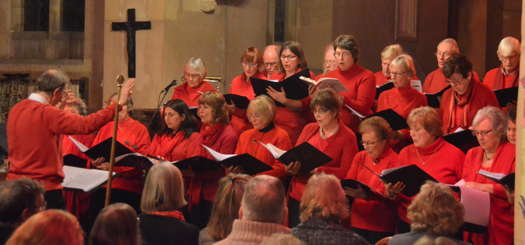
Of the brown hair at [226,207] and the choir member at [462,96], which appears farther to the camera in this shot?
the choir member at [462,96]

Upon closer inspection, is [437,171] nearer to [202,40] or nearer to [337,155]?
[337,155]

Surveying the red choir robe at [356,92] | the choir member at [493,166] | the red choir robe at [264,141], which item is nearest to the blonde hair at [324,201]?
the choir member at [493,166]

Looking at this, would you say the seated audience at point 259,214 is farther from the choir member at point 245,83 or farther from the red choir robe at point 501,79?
the red choir robe at point 501,79

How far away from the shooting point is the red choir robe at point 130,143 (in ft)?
24.8

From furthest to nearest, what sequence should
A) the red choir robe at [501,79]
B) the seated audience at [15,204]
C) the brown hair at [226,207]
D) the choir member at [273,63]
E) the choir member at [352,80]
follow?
1. the choir member at [273,63]
2. the red choir robe at [501,79]
3. the choir member at [352,80]
4. the brown hair at [226,207]
5. the seated audience at [15,204]

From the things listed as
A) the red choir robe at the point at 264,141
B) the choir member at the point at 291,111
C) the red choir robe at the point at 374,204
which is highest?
the choir member at the point at 291,111

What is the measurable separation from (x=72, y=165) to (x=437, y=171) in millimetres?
3195

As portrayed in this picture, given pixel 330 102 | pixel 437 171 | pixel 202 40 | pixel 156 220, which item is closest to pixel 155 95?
pixel 202 40

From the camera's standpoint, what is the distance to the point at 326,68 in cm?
802

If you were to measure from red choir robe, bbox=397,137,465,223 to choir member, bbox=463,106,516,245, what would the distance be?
11 cm

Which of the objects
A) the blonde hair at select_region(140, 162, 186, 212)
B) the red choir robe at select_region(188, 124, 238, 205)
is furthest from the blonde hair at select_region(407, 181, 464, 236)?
the red choir robe at select_region(188, 124, 238, 205)

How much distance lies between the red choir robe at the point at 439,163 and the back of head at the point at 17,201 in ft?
8.14

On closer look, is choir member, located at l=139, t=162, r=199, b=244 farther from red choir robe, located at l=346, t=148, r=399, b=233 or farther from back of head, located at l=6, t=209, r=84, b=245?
red choir robe, located at l=346, t=148, r=399, b=233

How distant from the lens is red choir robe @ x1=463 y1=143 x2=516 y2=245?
221 inches
